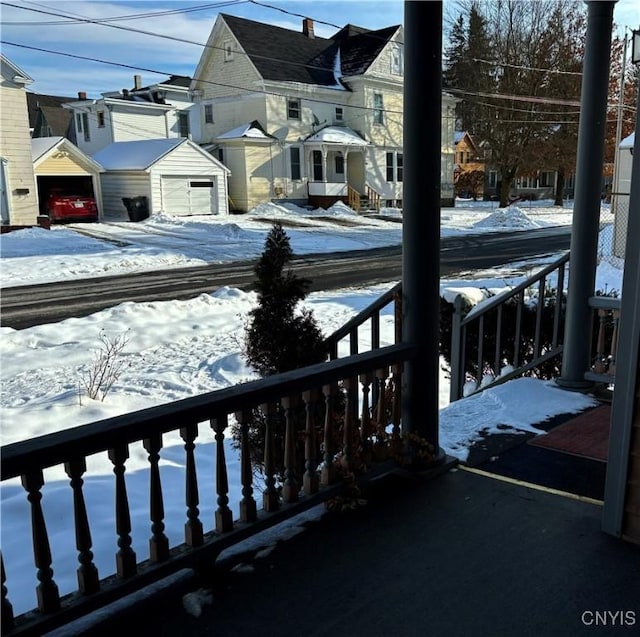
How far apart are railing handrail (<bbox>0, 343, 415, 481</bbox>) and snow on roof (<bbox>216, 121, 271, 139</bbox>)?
2744cm

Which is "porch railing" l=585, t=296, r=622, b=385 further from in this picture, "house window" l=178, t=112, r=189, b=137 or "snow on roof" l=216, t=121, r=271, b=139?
"house window" l=178, t=112, r=189, b=137

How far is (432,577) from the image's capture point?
2.54 meters

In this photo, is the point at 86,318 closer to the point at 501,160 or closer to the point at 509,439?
the point at 509,439

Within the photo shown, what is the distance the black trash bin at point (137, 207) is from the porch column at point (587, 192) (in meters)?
23.5

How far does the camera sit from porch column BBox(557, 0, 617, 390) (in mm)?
4465

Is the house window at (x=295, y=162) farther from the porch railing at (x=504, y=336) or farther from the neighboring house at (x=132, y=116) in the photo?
the porch railing at (x=504, y=336)

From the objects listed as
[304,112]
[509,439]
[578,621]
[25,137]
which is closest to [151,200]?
[25,137]

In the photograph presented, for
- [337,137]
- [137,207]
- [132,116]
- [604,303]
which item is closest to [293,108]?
[337,137]

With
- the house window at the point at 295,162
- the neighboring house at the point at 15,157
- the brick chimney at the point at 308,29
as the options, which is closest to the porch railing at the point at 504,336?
the neighboring house at the point at 15,157

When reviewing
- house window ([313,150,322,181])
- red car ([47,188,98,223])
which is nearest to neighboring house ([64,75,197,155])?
red car ([47,188,98,223])

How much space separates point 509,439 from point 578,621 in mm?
1793

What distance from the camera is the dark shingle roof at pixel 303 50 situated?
30016 mm

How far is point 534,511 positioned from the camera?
306cm

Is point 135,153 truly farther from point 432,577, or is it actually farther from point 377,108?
point 432,577
